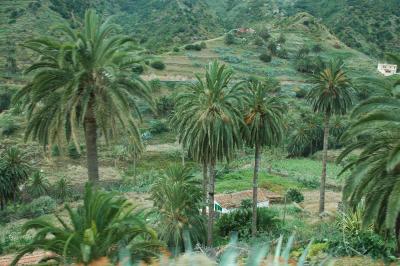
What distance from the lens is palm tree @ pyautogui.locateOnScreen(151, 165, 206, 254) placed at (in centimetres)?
2600

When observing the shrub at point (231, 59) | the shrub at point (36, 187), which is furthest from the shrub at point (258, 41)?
the shrub at point (36, 187)

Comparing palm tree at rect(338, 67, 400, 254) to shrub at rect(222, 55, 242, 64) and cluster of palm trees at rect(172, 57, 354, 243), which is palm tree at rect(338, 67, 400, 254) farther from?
shrub at rect(222, 55, 242, 64)

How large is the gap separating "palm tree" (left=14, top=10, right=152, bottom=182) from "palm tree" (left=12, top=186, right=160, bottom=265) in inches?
144

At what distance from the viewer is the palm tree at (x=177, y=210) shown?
26.0m

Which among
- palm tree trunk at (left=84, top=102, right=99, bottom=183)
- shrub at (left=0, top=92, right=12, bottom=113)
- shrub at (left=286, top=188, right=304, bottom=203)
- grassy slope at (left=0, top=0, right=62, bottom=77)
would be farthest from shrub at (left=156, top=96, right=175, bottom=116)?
palm tree trunk at (left=84, top=102, right=99, bottom=183)

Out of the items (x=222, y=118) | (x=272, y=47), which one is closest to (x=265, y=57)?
(x=272, y=47)

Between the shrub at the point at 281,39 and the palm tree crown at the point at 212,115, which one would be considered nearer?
the palm tree crown at the point at 212,115

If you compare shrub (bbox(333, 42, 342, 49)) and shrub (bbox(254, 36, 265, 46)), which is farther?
shrub (bbox(333, 42, 342, 49))

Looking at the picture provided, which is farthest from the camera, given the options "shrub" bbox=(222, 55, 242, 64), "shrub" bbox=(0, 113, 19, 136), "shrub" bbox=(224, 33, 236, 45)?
"shrub" bbox=(224, 33, 236, 45)

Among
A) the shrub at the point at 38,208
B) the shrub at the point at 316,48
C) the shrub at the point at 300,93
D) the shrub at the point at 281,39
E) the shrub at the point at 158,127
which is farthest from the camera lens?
the shrub at the point at 281,39

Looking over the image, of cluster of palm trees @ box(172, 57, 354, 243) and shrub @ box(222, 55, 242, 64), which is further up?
shrub @ box(222, 55, 242, 64)

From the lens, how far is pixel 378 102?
12.9 meters

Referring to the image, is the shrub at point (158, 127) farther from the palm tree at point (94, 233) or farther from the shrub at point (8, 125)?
the palm tree at point (94, 233)

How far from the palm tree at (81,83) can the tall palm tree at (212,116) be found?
28.4 ft
